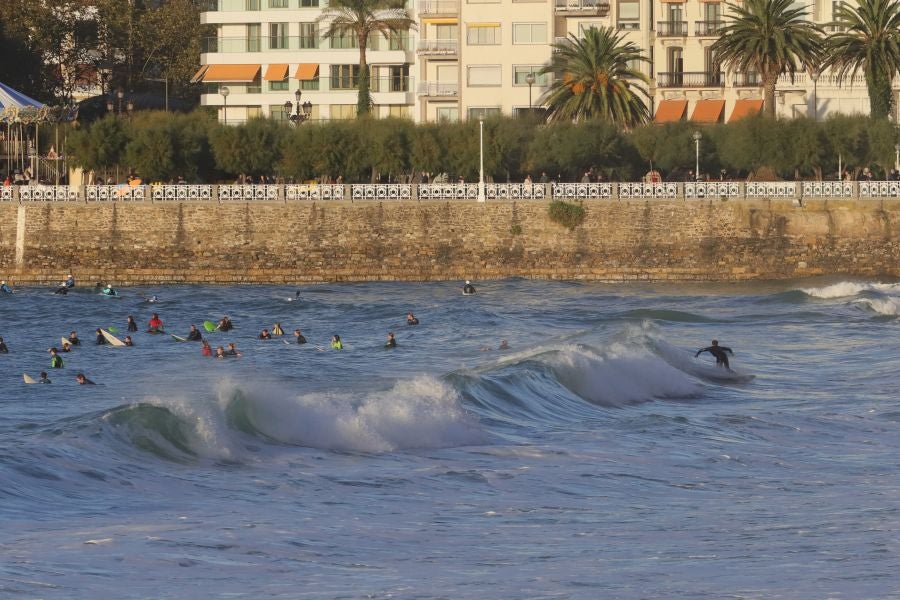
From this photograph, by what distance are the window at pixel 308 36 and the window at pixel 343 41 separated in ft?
2.48

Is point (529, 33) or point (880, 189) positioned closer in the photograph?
point (880, 189)

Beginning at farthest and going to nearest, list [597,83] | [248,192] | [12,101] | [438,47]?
[438,47], [597,83], [12,101], [248,192]

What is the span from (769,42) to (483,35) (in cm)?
1641

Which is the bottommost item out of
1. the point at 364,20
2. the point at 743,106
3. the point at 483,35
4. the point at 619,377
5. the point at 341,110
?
the point at 619,377

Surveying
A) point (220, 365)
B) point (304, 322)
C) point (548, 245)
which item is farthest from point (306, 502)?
point (548, 245)

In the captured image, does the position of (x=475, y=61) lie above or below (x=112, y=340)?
above

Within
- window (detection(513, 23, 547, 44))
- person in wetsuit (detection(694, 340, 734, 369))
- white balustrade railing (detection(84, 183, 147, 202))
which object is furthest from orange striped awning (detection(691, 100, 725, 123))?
person in wetsuit (detection(694, 340, 734, 369))

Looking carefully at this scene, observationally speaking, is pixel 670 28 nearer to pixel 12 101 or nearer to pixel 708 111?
pixel 708 111

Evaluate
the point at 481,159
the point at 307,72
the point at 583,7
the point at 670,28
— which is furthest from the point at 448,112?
the point at 481,159

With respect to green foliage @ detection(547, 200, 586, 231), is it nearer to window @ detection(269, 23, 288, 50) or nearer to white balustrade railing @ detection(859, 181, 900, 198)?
white balustrade railing @ detection(859, 181, 900, 198)

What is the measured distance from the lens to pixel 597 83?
211ft

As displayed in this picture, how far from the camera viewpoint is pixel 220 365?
33.8 metres

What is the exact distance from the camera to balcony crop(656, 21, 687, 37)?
235ft

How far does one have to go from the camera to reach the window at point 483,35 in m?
72.9
